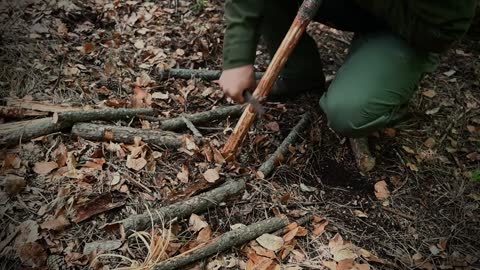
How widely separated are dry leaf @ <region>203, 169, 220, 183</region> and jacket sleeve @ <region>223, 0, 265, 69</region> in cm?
49

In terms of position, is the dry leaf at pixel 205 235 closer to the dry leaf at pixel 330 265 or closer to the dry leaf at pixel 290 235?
the dry leaf at pixel 290 235

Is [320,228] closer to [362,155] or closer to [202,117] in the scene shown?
[362,155]

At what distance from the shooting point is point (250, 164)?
7.42ft

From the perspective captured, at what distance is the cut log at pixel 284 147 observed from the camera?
2211 mm

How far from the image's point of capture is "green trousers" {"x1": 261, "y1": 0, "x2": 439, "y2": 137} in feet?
7.04

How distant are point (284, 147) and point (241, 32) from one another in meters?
0.67

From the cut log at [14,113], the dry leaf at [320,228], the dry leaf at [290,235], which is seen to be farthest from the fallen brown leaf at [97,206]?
the dry leaf at [320,228]

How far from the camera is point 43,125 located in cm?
206

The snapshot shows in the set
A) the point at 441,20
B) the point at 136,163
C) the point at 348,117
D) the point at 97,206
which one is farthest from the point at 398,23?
the point at 97,206

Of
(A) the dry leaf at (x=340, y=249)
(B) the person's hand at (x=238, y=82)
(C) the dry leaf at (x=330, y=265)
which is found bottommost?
(C) the dry leaf at (x=330, y=265)

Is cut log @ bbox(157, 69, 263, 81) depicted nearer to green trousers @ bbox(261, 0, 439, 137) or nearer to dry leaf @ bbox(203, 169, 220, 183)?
green trousers @ bbox(261, 0, 439, 137)

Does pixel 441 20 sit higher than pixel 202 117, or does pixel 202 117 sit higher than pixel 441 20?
pixel 441 20

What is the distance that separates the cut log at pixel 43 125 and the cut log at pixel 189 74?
0.57 m

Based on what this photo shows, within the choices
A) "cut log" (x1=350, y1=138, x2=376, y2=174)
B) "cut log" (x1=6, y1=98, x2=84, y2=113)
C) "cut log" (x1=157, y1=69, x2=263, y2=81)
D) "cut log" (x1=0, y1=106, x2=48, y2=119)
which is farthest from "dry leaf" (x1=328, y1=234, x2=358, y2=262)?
"cut log" (x1=0, y1=106, x2=48, y2=119)
